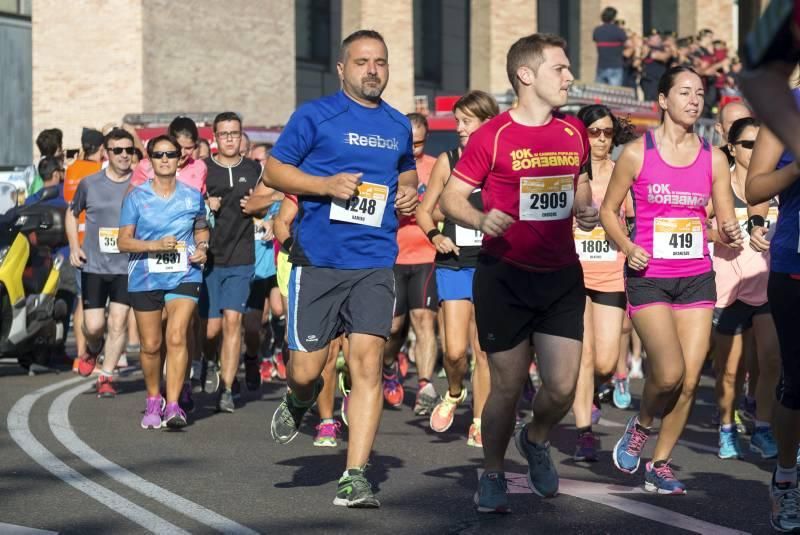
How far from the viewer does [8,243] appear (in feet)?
46.4

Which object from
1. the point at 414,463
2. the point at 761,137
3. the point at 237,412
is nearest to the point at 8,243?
the point at 237,412

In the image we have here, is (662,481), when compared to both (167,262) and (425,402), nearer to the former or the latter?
(425,402)

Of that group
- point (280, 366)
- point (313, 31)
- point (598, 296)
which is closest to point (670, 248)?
point (598, 296)

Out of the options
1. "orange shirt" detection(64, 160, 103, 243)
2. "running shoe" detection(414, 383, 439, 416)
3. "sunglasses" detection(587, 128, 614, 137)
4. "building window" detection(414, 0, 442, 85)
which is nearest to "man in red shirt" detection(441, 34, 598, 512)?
"sunglasses" detection(587, 128, 614, 137)

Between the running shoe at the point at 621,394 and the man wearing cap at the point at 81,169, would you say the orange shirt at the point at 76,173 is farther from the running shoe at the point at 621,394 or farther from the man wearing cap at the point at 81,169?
the running shoe at the point at 621,394

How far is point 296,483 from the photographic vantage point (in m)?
8.12

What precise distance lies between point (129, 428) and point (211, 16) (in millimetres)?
21733

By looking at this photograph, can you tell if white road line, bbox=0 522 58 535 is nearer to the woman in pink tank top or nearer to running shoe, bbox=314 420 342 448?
the woman in pink tank top

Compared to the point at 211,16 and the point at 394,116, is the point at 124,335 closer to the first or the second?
the point at 394,116

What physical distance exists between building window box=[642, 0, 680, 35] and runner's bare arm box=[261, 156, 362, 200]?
4032 cm

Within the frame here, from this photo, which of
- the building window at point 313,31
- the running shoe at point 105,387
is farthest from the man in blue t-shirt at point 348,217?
the building window at point 313,31

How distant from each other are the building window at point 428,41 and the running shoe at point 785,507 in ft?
107

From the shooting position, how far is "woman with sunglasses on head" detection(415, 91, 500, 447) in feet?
33.3

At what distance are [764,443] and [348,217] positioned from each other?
325 centimetres
